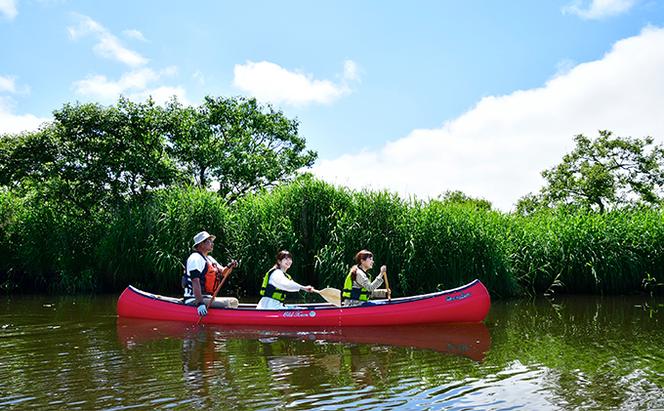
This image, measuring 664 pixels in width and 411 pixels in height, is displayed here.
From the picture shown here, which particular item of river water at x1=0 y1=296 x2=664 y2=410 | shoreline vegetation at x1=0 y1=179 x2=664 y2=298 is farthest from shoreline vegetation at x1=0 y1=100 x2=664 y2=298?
river water at x1=0 y1=296 x2=664 y2=410

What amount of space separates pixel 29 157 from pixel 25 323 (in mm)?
9071

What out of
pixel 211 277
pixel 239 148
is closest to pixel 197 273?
pixel 211 277

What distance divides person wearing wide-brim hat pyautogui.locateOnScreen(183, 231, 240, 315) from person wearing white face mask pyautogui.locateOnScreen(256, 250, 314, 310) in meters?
0.56

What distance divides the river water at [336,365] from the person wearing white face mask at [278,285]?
0.53 metres

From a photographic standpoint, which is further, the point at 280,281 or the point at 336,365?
the point at 280,281

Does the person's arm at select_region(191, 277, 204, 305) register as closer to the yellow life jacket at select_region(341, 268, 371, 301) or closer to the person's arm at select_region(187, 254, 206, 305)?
the person's arm at select_region(187, 254, 206, 305)

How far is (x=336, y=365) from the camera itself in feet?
21.2

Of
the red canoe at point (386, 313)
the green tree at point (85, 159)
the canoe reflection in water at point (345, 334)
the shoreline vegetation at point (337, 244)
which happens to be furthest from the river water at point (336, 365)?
the green tree at point (85, 159)

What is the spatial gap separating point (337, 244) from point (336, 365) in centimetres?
741

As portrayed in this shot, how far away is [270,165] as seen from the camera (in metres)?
25.1

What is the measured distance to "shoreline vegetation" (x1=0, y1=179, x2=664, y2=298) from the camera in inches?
529

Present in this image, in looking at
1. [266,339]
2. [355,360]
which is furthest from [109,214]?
[355,360]

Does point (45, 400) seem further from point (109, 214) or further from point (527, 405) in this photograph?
point (109, 214)

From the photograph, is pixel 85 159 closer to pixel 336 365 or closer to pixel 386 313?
pixel 386 313
